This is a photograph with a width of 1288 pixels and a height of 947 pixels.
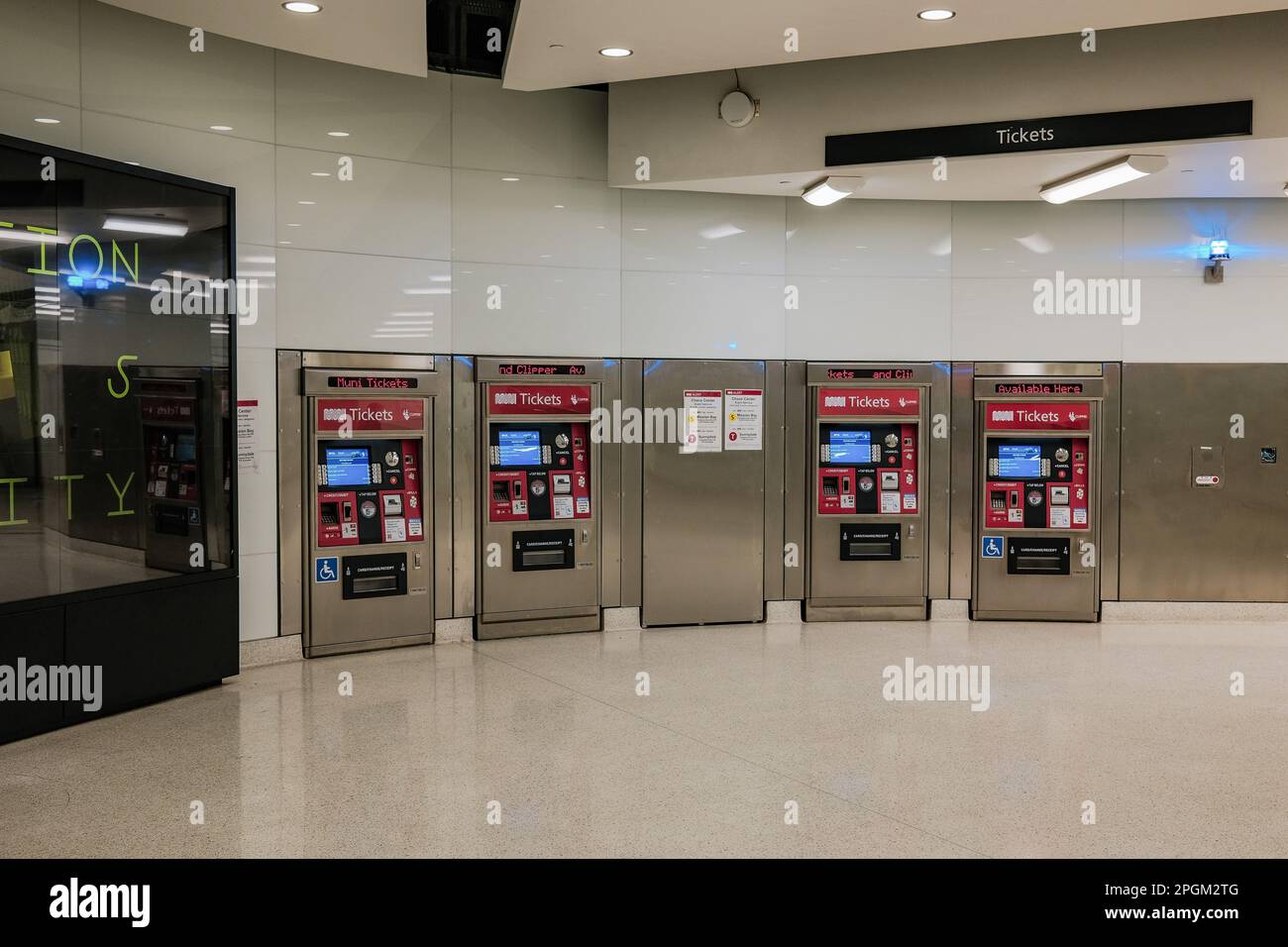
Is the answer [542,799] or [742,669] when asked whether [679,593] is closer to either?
[742,669]

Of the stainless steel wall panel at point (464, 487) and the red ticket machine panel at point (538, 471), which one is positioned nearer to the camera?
the stainless steel wall panel at point (464, 487)

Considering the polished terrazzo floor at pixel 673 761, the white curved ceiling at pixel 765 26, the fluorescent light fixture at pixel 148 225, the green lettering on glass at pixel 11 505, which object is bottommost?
the polished terrazzo floor at pixel 673 761

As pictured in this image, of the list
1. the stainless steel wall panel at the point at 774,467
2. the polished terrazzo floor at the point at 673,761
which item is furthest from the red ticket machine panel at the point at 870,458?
the polished terrazzo floor at the point at 673,761

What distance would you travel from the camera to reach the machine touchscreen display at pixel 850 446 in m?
8.39

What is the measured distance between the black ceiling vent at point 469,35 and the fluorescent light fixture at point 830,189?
7.75ft

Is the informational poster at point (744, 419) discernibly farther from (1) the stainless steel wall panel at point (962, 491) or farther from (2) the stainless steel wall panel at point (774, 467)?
(1) the stainless steel wall panel at point (962, 491)

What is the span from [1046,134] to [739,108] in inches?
78.0

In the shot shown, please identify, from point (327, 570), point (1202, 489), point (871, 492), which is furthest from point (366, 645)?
point (1202, 489)

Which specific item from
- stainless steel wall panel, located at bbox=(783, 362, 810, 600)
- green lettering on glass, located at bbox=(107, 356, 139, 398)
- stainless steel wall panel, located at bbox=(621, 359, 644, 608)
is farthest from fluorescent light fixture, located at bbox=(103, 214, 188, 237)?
stainless steel wall panel, located at bbox=(783, 362, 810, 600)

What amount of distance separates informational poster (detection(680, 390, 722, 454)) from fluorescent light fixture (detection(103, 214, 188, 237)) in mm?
3763

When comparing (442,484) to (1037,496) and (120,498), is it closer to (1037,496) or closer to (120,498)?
(120,498)

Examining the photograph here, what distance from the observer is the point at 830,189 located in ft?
24.2

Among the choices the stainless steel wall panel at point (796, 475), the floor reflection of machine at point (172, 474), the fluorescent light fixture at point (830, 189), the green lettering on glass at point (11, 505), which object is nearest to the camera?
the green lettering on glass at point (11, 505)

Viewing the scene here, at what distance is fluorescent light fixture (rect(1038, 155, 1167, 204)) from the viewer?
6.55 metres
